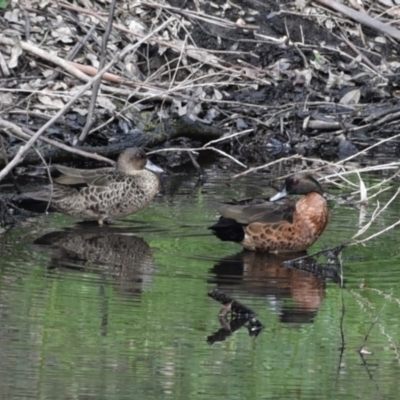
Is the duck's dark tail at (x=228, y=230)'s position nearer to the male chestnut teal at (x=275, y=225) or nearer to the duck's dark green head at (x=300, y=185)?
the male chestnut teal at (x=275, y=225)

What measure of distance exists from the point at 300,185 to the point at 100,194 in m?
1.69

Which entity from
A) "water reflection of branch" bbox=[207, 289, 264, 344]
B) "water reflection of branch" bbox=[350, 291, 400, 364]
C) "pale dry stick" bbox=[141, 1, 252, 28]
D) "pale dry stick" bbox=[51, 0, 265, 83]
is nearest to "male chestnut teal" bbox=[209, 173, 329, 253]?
"water reflection of branch" bbox=[350, 291, 400, 364]

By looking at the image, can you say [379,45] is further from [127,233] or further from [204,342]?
[204,342]

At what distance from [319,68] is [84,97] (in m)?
3.37

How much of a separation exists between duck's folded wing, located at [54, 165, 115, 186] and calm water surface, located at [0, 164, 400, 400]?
0.36 m

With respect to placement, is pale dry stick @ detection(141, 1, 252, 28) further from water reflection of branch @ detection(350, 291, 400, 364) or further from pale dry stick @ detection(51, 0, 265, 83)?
water reflection of branch @ detection(350, 291, 400, 364)

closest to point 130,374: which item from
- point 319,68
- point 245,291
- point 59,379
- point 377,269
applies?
point 59,379

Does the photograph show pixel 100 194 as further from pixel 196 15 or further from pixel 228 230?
pixel 196 15

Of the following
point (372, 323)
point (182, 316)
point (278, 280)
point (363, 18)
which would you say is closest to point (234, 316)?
point (182, 316)

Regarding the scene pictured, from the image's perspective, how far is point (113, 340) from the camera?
710 centimetres

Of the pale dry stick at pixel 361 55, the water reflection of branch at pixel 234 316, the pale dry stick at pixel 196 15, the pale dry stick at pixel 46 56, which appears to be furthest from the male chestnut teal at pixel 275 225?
the pale dry stick at pixel 361 55

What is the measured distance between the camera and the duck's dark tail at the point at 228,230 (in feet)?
32.9

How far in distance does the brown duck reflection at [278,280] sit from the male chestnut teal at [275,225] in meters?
0.11

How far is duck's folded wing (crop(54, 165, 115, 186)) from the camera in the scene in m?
11.2
